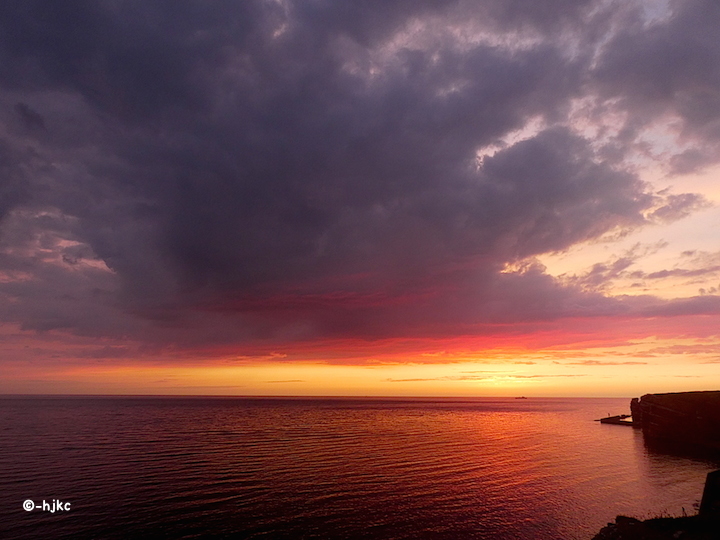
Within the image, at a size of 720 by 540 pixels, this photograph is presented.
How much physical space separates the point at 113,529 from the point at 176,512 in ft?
19.0

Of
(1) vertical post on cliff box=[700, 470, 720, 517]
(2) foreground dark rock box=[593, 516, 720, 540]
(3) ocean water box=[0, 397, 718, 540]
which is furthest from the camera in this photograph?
(3) ocean water box=[0, 397, 718, 540]

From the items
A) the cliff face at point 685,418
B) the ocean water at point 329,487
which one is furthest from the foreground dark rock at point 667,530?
the cliff face at point 685,418

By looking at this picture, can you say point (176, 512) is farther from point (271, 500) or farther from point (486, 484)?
point (486, 484)

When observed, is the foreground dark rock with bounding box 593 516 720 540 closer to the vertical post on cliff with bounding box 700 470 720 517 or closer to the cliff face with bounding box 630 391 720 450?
the vertical post on cliff with bounding box 700 470 720 517

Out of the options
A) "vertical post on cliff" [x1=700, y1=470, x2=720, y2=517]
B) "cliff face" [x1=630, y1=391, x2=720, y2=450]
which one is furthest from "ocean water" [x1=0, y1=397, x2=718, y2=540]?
"cliff face" [x1=630, y1=391, x2=720, y2=450]

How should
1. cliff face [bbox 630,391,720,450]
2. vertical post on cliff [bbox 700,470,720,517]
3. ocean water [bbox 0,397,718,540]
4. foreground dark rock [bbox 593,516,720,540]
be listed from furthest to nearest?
cliff face [bbox 630,391,720,450] → ocean water [bbox 0,397,718,540] → vertical post on cliff [bbox 700,470,720,517] → foreground dark rock [bbox 593,516,720,540]

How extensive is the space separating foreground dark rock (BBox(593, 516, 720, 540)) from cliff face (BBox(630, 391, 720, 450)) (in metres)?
77.9

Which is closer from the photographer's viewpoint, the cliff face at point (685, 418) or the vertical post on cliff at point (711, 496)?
the vertical post on cliff at point (711, 496)

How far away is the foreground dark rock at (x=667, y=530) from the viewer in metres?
28.3

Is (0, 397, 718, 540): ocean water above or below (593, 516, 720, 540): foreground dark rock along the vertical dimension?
below

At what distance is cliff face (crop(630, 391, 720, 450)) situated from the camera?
91000 mm

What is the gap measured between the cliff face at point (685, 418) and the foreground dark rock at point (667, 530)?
7792 cm

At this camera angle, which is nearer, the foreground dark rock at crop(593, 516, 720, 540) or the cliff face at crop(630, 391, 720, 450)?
the foreground dark rock at crop(593, 516, 720, 540)

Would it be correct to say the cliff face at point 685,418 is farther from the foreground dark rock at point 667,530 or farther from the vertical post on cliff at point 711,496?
the foreground dark rock at point 667,530
